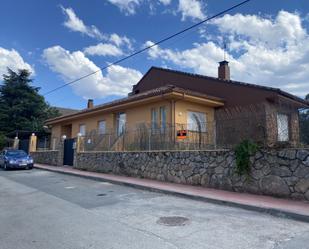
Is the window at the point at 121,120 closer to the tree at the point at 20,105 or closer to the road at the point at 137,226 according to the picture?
the road at the point at 137,226

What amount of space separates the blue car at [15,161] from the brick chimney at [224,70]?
49.6ft

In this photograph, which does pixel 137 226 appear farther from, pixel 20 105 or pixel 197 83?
pixel 20 105

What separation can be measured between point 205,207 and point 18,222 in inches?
178

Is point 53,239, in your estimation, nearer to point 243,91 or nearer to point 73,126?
point 243,91

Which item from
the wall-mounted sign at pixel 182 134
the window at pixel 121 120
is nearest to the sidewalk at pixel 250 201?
the wall-mounted sign at pixel 182 134

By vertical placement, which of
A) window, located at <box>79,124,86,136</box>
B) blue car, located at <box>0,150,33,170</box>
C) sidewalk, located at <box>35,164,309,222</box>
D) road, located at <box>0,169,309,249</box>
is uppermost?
window, located at <box>79,124,86,136</box>

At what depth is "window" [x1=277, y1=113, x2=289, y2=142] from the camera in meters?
8.65

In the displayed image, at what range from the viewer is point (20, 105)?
35.2m

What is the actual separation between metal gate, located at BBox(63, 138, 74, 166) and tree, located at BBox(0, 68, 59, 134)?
1571cm

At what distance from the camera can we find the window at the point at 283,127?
865 centimetres

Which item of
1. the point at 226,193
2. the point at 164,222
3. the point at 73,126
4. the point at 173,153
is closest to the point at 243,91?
the point at 173,153

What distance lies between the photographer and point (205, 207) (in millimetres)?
7477

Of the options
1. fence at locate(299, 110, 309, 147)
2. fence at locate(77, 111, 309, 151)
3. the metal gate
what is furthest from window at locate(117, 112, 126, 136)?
fence at locate(299, 110, 309, 147)

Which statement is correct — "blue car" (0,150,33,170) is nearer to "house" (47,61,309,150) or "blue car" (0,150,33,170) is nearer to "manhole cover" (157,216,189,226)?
"house" (47,61,309,150)
